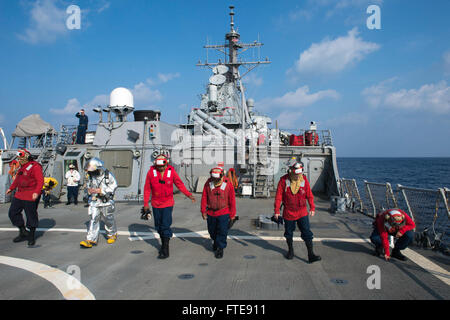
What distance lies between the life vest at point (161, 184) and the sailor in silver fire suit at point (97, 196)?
1.16 m

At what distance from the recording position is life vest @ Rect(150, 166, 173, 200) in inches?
207

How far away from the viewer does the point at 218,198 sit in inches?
206

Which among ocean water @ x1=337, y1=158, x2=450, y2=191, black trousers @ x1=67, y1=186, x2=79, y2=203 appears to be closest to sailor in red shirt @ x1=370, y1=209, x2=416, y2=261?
black trousers @ x1=67, y1=186, x2=79, y2=203

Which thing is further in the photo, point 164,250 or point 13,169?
point 13,169

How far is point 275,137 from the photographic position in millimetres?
15195

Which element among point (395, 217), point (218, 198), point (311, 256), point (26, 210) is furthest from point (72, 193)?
point (395, 217)

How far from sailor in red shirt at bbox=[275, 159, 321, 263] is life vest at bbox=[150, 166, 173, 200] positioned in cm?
189

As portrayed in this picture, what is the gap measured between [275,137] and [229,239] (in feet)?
31.3

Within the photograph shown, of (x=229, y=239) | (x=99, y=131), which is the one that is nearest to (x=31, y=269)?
(x=229, y=239)

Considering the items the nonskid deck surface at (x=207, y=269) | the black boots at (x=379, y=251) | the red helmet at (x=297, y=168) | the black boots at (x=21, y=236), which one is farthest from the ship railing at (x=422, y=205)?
the black boots at (x=21, y=236)

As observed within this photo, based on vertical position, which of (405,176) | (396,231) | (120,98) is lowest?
(405,176)

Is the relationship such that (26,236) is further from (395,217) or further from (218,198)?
(395,217)

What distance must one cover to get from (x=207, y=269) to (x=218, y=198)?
120cm

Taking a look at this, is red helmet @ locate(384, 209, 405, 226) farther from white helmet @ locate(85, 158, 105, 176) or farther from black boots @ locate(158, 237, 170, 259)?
white helmet @ locate(85, 158, 105, 176)
